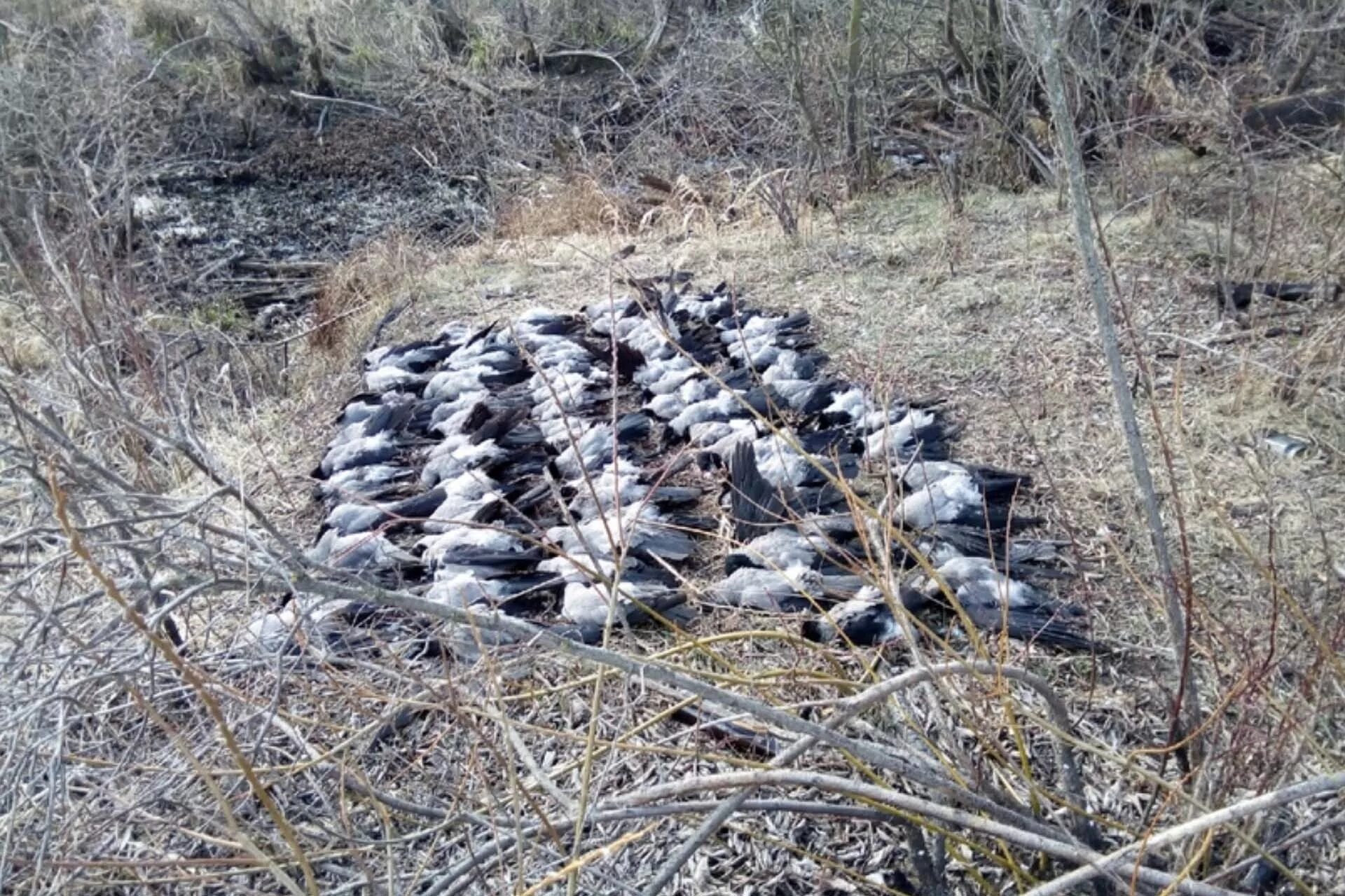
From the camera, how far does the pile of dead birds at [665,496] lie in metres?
2.87

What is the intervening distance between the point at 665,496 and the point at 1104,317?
1.91 m

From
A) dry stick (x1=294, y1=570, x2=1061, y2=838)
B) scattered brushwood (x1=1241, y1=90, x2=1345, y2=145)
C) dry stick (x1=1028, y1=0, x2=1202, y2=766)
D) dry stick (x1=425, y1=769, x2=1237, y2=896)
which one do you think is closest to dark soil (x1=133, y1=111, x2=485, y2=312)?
scattered brushwood (x1=1241, y1=90, x2=1345, y2=145)

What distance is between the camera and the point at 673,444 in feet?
14.5

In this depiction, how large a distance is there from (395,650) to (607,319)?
10.4ft

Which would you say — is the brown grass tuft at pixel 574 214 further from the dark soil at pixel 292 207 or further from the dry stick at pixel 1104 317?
the dry stick at pixel 1104 317

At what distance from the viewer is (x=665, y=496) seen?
148 inches

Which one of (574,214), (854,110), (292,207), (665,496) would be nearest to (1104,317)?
(665,496)

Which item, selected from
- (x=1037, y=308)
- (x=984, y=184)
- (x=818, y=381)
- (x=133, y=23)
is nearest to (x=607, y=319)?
(x=818, y=381)

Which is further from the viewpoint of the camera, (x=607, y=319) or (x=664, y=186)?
(x=664, y=186)

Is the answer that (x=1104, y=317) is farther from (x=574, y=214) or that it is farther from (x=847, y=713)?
(x=574, y=214)

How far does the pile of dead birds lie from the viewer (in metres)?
2.87

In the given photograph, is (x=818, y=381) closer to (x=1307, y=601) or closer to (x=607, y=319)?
(x=607, y=319)

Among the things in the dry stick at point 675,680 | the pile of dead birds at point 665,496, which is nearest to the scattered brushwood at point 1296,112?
the pile of dead birds at point 665,496

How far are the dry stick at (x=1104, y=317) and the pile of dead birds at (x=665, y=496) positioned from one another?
0.96 feet
